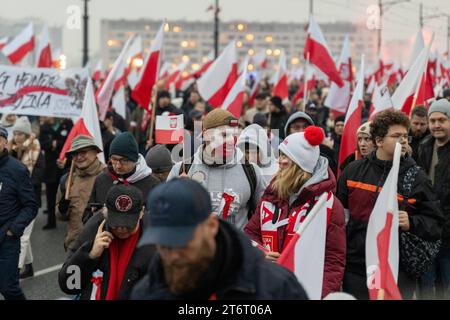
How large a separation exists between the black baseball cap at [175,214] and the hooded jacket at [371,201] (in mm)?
2464

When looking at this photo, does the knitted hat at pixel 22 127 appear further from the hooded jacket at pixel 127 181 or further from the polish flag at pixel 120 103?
the hooded jacket at pixel 127 181

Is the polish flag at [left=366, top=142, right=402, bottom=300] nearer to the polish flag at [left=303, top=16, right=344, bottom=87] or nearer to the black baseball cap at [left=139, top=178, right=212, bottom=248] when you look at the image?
the black baseball cap at [left=139, top=178, right=212, bottom=248]

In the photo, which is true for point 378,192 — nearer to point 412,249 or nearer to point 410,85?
point 412,249

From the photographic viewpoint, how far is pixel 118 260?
388 cm

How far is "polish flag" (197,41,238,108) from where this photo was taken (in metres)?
11.1

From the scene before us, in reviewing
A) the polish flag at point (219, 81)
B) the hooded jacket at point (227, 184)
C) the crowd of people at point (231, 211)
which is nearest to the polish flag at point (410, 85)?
the crowd of people at point (231, 211)

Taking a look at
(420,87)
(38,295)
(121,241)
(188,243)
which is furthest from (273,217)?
Answer: (420,87)

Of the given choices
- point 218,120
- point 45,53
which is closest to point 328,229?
point 218,120

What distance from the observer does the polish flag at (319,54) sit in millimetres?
11117

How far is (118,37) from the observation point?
167000mm

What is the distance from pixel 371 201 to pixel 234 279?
244cm

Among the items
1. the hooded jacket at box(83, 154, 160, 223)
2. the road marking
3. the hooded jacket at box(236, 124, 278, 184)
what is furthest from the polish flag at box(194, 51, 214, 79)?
the hooded jacket at box(83, 154, 160, 223)
